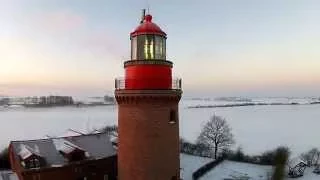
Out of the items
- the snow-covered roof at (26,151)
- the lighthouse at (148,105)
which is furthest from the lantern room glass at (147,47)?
the snow-covered roof at (26,151)

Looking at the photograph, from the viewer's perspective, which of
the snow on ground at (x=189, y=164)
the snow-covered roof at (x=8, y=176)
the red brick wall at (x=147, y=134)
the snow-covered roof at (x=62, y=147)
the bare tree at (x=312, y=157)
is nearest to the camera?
the red brick wall at (x=147, y=134)

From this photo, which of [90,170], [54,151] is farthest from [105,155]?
[54,151]

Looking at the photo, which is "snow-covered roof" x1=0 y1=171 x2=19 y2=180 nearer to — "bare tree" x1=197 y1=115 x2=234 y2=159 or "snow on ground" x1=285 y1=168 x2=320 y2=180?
"snow on ground" x1=285 y1=168 x2=320 y2=180

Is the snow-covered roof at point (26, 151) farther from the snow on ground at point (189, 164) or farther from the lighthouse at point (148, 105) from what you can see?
the snow on ground at point (189, 164)

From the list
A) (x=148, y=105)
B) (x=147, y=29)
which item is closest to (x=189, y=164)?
(x=148, y=105)

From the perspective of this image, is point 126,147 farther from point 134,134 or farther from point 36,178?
point 36,178
